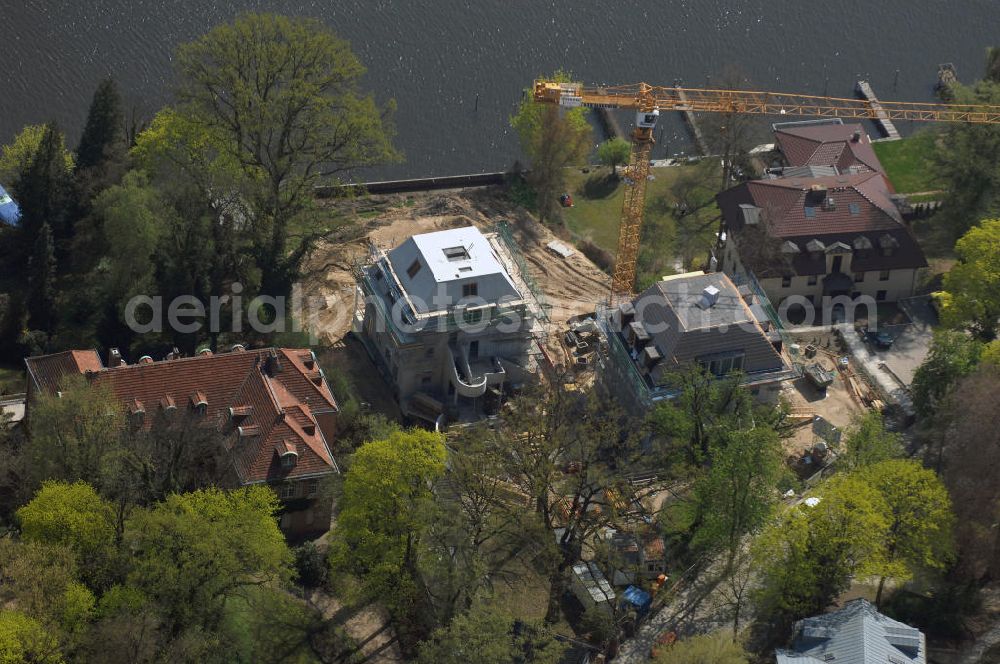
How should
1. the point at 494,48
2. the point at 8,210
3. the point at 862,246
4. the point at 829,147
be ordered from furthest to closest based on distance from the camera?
the point at 494,48
the point at 829,147
the point at 8,210
the point at 862,246

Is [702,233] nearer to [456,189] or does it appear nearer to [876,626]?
[456,189]

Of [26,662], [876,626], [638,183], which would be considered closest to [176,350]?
[26,662]

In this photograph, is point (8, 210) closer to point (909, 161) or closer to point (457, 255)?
point (457, 255)

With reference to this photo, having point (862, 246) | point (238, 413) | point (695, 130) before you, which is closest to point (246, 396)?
point (238, 413)

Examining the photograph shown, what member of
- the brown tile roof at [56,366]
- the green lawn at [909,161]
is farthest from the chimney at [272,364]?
the green lawn at [909,161]

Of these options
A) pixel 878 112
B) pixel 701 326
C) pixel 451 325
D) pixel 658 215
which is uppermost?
pixel 878 112

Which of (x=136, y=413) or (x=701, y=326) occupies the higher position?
(x=136, y=413)
